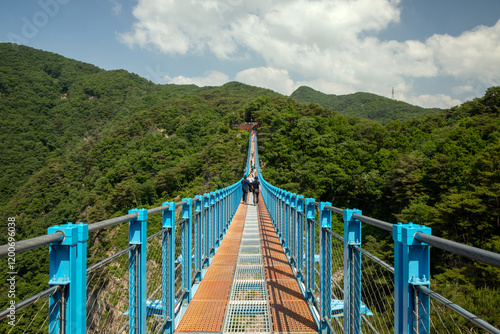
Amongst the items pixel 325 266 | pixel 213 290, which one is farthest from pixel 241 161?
pixel 325 266

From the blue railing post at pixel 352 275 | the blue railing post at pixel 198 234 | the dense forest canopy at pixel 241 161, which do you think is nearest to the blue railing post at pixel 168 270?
the blue railing post at pixel 198 234

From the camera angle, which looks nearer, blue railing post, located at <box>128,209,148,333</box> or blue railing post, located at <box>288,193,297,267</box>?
blue railing post, located at <box>128,209,148,333</box>

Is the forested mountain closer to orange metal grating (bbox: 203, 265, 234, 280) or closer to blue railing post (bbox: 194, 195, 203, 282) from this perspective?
orange metal grating (bbox: 203, 265, 234, 280)

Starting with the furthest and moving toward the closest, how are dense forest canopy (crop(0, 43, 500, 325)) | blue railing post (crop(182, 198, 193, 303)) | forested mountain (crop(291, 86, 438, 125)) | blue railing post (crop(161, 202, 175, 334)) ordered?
forested mountain (crop(291, 86, 438, 125)) < dense forest canopy (crop(0, 43, 500, 325)) < blue railing post (crop(182, 198, 193, 303)) < blue railing post (crop(161, 202, 175, 334))

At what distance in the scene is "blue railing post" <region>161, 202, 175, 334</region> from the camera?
9.02 ft

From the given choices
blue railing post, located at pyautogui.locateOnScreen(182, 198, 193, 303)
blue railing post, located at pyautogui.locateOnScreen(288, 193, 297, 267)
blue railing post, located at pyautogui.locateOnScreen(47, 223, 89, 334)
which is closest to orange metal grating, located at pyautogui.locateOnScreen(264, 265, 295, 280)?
blue railing post, located at pyautogui.locateOnScreen(288, 193, 297, 267)

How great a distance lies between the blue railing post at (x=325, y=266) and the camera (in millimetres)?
2803

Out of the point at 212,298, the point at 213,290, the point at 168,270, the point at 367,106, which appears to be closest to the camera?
the point at 168,270

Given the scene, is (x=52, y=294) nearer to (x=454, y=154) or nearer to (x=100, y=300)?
(x=100, y=300)

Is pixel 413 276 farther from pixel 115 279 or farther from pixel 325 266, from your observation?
pixel 115 279

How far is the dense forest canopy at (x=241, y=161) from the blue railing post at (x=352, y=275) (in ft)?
38.8

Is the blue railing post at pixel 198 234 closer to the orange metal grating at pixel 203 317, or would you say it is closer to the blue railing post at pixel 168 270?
the orange metal grating at pixel 203 317

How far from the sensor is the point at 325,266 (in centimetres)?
301

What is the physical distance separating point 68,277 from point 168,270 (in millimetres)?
1634
